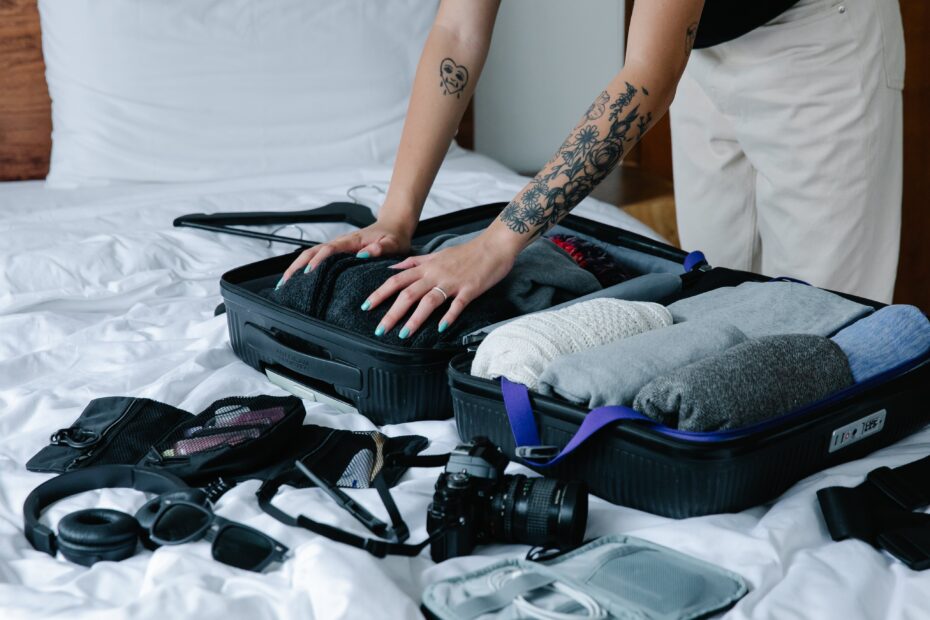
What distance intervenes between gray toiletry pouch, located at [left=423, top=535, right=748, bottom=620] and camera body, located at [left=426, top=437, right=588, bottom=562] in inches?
1.2

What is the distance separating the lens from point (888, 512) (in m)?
0.82

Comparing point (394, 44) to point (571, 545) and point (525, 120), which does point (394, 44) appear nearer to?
point (525, 120)

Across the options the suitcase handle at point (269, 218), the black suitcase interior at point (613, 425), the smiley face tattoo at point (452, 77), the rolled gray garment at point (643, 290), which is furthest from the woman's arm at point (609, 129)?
the suitcase handle at point (269, 218)

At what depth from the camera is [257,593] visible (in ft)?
2.39

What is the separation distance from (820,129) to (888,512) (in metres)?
0.84

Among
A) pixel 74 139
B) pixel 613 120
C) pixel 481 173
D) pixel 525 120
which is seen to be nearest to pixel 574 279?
pixel 613 120

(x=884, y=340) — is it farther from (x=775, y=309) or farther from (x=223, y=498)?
(x=223, y=498)

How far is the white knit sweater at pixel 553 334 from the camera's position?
0.93m

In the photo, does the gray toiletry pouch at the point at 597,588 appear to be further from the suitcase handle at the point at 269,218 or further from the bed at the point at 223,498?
the suitcase handle at the point at 269,218

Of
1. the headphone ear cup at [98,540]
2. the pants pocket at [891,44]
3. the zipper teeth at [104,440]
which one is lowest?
the zipper teeth at [104,440]

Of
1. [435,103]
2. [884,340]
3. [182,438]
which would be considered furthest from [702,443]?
[435,103]

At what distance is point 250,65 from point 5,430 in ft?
4.18

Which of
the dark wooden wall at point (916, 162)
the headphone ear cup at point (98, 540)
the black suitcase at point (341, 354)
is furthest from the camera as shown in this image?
the dark wooden wall at point (916, 162)

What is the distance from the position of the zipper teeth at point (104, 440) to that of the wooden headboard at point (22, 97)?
1410 millimetres
